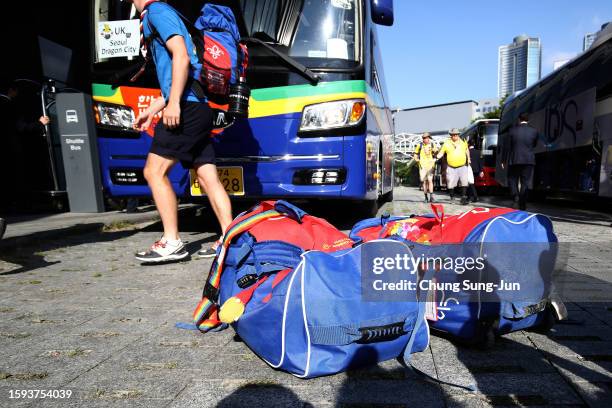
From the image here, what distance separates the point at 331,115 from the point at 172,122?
5.01ft

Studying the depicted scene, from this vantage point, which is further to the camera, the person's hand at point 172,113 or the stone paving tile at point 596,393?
the person's hand at point 172,113

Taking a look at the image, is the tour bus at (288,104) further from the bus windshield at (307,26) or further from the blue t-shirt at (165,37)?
the blue t-shirt at (165,37)

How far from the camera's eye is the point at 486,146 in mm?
16922

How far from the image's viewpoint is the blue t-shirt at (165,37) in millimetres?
2754

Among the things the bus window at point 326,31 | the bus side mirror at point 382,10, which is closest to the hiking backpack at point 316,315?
the bus window at point 326,31

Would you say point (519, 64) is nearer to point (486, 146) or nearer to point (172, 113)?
point (486, 146)

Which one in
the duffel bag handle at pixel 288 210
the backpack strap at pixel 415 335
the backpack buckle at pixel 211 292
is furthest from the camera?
the duffel bag handle at pixel 288 210

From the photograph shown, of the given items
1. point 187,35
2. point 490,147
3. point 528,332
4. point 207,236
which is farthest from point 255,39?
point 490,147

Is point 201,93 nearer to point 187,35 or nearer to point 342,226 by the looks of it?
point 187,35

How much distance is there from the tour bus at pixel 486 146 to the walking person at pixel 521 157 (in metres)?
9.08

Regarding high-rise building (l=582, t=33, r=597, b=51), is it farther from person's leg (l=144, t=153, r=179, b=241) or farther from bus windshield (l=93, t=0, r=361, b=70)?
person's leg (l=144, t=153, r=179, b=241)

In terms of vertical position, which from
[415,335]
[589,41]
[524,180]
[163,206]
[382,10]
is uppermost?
[589,41]

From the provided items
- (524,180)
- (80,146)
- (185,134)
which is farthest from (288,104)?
(524,180)

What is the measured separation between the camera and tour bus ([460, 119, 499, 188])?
15.7 m
